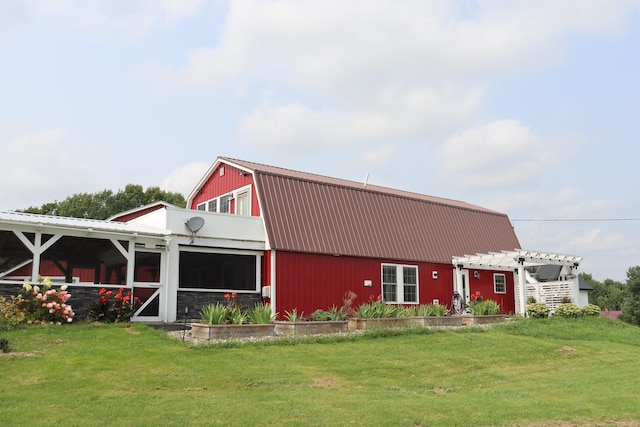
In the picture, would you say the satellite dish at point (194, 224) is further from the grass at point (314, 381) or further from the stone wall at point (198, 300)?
the grass at point (314, 381)

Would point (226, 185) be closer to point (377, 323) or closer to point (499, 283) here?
point (377, 323)

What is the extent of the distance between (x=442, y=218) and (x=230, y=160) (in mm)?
8787

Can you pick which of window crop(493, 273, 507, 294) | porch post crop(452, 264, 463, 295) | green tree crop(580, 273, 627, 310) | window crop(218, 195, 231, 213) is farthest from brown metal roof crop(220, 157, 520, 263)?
green tree crop(580, 273, 627, 310)

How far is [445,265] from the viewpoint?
22.5 meters

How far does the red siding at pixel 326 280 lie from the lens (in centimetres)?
1803

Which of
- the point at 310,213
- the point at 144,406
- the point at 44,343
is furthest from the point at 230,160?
the point at 144,406

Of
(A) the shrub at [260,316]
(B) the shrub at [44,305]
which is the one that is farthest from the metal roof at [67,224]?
(A) the shrub at [260,316]

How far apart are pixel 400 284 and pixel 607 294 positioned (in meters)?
57.5

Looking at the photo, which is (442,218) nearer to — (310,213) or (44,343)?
(310,213)

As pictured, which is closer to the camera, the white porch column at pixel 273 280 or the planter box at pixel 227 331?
the planter box at pixel 227 331

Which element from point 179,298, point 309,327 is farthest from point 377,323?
point 179,298

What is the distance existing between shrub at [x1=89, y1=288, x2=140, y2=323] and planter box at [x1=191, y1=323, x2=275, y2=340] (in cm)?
265

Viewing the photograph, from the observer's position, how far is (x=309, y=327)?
14766 mm

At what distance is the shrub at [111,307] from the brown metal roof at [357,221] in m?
4.54
